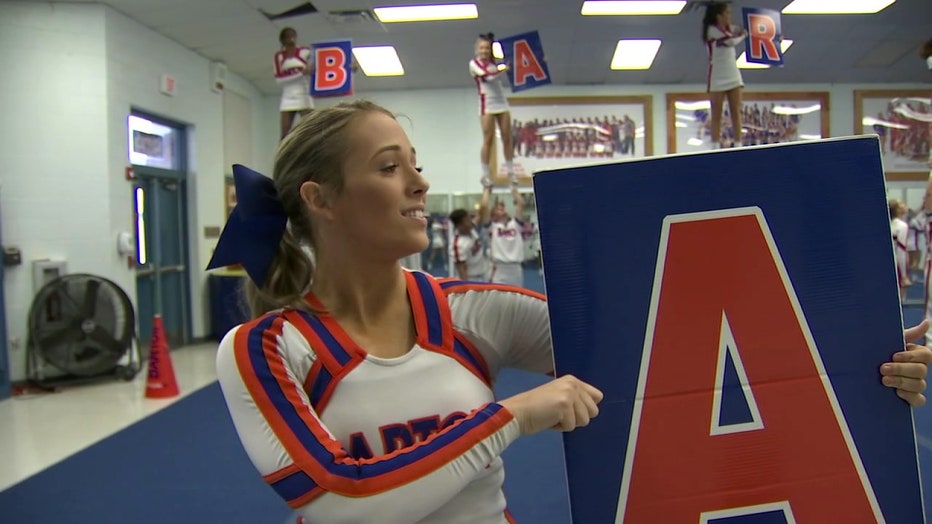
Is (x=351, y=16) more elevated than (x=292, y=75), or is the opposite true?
(x=351, y=16)

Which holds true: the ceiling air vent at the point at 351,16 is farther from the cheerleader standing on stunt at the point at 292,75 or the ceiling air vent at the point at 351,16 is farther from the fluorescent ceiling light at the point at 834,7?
the fluorescent ceiling light at the point at 834,7

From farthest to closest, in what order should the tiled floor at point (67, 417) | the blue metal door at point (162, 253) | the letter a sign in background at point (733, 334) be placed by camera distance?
the blue metal door at point (162, 253) < the tiled floor at point (67, 417) < the letter a sign in background at point (733, 334)

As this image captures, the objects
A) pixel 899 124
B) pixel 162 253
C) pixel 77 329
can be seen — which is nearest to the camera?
pixel 77 329

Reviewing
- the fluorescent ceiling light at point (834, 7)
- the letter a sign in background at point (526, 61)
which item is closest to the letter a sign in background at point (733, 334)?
the letter a sign in background at point (526, 61)

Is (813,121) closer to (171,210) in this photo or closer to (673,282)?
(171,210)

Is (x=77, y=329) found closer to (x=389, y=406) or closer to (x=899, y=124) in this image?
(x=389, y=406)

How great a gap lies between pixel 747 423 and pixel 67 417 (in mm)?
5114

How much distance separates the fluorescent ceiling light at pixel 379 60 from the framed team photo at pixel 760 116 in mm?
4094

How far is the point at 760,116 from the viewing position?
31.7 ft

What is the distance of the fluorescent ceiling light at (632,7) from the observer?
271 inches

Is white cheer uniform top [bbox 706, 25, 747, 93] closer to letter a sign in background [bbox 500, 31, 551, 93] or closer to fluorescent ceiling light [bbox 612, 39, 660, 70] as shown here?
letter a sign in background [bbox 500, 31, 551, 93]

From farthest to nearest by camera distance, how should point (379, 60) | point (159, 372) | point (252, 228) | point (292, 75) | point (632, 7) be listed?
point (379, 60)
point (632, 7)
point (159, 372)
point (292, 75)
point (252, 228)

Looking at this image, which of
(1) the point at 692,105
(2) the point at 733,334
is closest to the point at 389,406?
(2) the point at 733,334

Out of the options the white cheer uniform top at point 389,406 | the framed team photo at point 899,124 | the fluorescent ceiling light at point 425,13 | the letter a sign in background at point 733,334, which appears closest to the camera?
the white cheer uniform top at point 389,406
